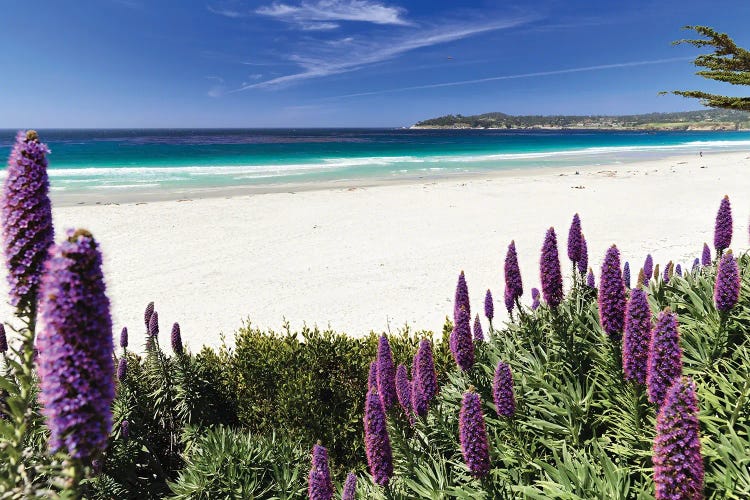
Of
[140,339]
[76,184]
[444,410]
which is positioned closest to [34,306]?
[444,410]

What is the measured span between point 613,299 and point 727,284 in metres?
0.88

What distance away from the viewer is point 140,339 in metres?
9.63

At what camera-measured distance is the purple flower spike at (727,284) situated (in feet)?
10.5

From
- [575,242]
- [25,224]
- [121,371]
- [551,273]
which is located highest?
[25,224]

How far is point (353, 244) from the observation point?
57.1 feet

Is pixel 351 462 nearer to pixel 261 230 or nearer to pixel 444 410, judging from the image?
pixel 444 410

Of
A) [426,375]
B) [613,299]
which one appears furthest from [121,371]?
[613,299]

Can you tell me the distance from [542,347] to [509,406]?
186 centimetres

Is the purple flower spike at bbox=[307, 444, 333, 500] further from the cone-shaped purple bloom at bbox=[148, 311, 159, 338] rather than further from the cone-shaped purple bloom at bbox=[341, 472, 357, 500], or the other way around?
the cone-shaped purple bloom at bbox=[148, 311, 159, 338]

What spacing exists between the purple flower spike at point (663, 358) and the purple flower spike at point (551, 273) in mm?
1571

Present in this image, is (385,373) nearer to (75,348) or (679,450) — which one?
(679,450)

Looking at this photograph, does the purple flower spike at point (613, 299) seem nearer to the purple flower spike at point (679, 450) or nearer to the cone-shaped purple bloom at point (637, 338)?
the cone-shaped purple bloom at point (637, 338)

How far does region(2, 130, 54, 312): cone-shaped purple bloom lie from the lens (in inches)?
71.6

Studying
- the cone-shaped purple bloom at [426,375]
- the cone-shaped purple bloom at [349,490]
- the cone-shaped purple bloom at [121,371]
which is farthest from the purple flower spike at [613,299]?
the cone-shaped purple bloom at [121,371]
